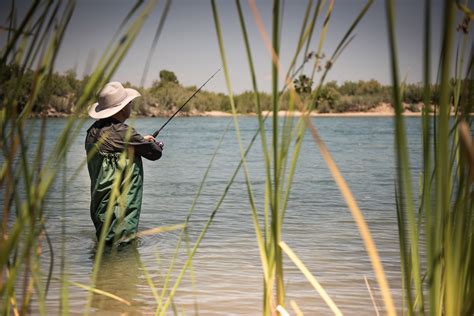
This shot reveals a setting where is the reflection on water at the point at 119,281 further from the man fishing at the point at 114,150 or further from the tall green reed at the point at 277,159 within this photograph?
the tall green reed at the point at 277,159

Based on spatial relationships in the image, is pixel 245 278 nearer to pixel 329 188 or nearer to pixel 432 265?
pixel 432 265

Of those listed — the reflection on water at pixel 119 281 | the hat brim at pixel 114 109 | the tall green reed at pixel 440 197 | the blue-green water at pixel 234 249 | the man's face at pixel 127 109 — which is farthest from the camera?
the man's face at pixel 127 109

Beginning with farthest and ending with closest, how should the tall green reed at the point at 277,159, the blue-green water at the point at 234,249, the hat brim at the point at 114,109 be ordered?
the hat brim at the point at 114,109, the blue-green water at the point at 234,249, the tall green reed at the point at 277,159

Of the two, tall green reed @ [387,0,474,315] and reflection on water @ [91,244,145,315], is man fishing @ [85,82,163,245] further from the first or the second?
tall green reed @ [387,0,474,315]

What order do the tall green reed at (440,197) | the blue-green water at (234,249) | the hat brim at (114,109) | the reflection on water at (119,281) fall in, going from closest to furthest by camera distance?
1. the tall green reed at (440,197)
2. the reflection on water at (119,281)
3. the blue-green water at (234,249)
4. the hat brim at (114,109)

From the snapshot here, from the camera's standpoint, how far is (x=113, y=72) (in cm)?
127

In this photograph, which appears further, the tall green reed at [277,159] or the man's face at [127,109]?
the man's face at [127,109]

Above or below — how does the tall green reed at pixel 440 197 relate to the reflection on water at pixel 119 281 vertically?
above

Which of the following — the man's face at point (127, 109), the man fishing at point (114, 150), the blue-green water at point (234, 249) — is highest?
the man's face at point (127, 109)

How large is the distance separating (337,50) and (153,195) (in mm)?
8947

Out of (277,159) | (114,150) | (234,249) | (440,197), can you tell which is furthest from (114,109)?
(440,197)

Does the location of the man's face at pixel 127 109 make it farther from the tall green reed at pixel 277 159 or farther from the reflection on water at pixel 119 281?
the tall green reed at pixel 277 159

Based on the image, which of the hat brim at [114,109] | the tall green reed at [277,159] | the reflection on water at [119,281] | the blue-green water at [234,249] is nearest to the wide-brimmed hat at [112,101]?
the hat brim at [114,109]

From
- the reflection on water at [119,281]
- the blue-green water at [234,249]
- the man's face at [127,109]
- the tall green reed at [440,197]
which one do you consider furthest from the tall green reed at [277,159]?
the man's face at [127,109]
